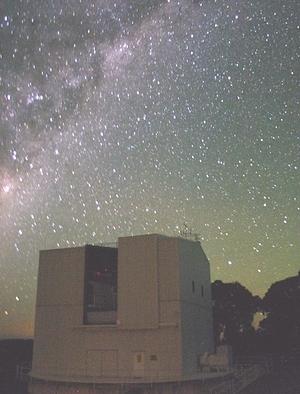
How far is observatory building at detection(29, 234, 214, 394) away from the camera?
976 inches

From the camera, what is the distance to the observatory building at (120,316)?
24781 mm

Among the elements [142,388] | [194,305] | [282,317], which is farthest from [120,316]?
[282,317]

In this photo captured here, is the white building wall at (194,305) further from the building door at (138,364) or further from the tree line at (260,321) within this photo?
the tree line at (260,321)

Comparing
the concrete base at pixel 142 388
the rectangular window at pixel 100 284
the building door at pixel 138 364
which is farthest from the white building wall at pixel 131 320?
the concrete base at pixel 142 388

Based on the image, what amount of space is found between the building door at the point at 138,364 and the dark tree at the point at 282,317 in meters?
16.5

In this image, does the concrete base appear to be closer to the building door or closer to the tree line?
the building door

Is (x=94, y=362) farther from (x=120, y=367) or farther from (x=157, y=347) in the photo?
(x=157, y=347)

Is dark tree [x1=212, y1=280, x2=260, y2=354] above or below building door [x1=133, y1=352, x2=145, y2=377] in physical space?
above

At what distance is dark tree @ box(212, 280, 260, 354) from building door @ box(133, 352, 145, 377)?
56.0 feet

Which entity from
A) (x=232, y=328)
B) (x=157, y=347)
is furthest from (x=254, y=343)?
(x=157, y=347)

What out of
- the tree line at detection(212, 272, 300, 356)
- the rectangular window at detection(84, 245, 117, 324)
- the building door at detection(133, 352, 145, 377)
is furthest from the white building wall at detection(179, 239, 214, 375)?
the tree line at detection(212, 272, 300, 356)

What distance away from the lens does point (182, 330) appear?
25.0 meters

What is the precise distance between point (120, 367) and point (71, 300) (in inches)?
187

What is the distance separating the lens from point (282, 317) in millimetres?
39312
